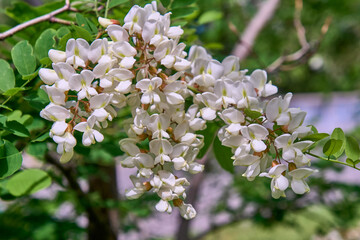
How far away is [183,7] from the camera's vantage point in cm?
54

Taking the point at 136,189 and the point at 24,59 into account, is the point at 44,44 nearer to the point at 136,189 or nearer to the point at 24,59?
the point at 24,59

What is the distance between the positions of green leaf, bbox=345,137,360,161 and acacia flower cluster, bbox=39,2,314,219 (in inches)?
2.2

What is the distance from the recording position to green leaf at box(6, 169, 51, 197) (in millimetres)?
578

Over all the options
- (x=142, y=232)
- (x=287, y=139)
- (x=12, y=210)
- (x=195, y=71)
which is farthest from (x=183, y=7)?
(x=142, y=232)

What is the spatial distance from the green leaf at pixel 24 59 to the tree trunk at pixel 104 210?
0.61 meters

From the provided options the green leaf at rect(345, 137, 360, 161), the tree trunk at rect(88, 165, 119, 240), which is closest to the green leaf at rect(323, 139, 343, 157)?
the green leaf at rect(345, 137, 360, 161)

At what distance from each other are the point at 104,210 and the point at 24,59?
76 centimetres

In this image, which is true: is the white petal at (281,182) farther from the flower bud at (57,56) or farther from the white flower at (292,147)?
the flower bud at (57,56)

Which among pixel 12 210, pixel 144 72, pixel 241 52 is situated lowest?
pixel 12 210

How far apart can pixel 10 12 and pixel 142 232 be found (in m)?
1.17

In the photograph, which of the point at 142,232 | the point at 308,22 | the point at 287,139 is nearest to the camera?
the point at 287,139

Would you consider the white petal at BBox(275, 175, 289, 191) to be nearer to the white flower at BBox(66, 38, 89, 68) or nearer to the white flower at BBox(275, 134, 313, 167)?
the white flower at BBox(275, 134, 313, 167)

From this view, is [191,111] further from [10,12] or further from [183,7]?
[10,12]

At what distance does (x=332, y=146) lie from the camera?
39cm
